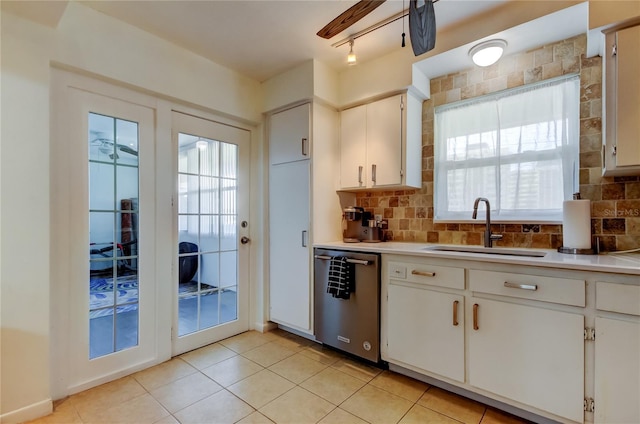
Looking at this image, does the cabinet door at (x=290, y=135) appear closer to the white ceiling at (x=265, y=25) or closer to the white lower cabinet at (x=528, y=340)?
the white ceiling at (x=265, y=25)

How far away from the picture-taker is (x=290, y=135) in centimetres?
284

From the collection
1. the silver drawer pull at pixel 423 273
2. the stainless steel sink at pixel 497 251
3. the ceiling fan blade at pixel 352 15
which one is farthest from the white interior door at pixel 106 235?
the stainless steel sink at pixel 497 251

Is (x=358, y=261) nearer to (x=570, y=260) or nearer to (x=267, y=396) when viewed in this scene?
(x=267, y=396)

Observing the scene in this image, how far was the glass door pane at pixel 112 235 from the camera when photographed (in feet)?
6.82

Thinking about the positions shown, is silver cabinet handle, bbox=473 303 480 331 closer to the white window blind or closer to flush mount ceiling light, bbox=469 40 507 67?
the white window blind

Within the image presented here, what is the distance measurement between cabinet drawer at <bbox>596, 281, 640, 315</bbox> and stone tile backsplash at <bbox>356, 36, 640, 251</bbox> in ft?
2.27

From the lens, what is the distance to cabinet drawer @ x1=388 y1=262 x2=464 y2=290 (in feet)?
6.16

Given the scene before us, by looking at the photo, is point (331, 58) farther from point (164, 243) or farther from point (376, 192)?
point (164, 243)

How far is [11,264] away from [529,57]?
3609 millimetres

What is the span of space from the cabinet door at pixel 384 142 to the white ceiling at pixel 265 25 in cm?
44

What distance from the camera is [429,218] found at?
8.73ft

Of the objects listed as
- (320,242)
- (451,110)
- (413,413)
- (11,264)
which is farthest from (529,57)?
(11,264)

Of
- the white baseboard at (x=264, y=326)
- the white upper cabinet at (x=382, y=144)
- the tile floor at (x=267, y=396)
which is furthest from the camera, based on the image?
the white baseboard at (x=264, y=326)

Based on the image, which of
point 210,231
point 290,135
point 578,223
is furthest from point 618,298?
point 210,231
